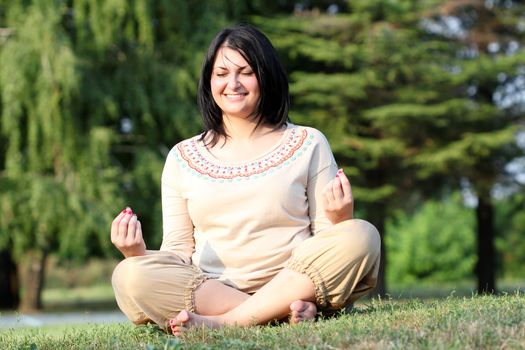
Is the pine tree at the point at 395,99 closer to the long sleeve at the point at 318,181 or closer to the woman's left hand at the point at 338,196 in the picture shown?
the long sleeve at the point at 318,181

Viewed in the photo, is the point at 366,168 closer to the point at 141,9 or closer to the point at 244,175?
the point at 141,9

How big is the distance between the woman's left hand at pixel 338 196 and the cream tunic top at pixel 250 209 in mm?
281

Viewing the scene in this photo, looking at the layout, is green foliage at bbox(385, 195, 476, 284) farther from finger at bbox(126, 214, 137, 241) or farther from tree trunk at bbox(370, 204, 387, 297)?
finger at bbox(126, 214, 137, 241)

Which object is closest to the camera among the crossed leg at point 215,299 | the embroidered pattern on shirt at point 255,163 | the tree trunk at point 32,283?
the crossed leg at point 215,299

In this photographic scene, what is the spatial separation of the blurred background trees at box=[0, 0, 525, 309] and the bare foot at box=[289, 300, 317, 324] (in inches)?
312

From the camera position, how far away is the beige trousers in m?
3.65

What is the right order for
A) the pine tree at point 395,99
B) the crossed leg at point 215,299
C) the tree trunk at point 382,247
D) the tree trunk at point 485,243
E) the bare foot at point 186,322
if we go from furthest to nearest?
1. the tree trunk at point 485,243
2. the tree trunk at point 382,247
3. the pine tree at point 395,99
4. the crossed leg at point 215,299
5. the bare foot at point 186,322

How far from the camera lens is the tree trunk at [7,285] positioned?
52.9 ft

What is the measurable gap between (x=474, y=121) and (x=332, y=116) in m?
1.99

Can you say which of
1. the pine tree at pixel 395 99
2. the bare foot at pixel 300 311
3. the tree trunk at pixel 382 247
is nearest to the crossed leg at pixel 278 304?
the bare foot at pixel 300 311

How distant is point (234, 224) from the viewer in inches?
152

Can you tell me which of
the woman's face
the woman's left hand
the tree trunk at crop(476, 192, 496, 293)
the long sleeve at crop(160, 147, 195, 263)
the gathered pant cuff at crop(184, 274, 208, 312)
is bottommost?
the tree trunk at crop(476, 192, 496, 293)

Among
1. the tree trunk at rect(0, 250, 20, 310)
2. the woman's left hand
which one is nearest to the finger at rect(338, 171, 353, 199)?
the woman's left hand

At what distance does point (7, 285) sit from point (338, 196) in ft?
45.2
